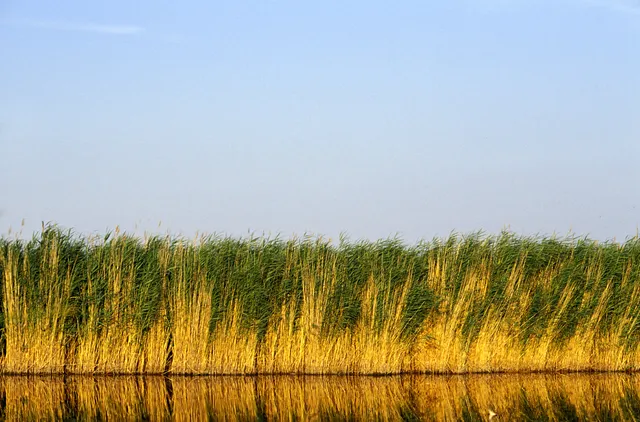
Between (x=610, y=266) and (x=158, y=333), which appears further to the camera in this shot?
(x=610, y=266)

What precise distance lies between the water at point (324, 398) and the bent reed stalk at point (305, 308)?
40 cm

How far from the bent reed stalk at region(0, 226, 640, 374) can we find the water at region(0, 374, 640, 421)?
15.8 inches

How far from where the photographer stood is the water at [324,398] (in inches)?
465

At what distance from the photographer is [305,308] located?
15.1m

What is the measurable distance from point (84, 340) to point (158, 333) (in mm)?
1335

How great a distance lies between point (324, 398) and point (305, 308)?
92.7 inches

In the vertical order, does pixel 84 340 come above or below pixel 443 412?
above

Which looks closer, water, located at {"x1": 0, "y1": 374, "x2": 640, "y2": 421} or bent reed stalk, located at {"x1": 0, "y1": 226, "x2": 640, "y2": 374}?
water, located at {"x1": 0, "y1": 374, "x2": 640, "y2": 421}

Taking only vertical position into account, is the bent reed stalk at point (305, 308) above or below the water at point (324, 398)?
above

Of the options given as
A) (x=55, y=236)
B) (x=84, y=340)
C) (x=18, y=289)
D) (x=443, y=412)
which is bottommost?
(x=443, y=412)

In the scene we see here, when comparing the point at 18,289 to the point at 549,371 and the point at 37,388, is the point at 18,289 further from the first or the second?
the point at 549,371

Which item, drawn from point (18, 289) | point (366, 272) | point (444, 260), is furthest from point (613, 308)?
point (18, 289)

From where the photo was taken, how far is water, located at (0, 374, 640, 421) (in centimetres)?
1180

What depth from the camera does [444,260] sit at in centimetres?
1583
